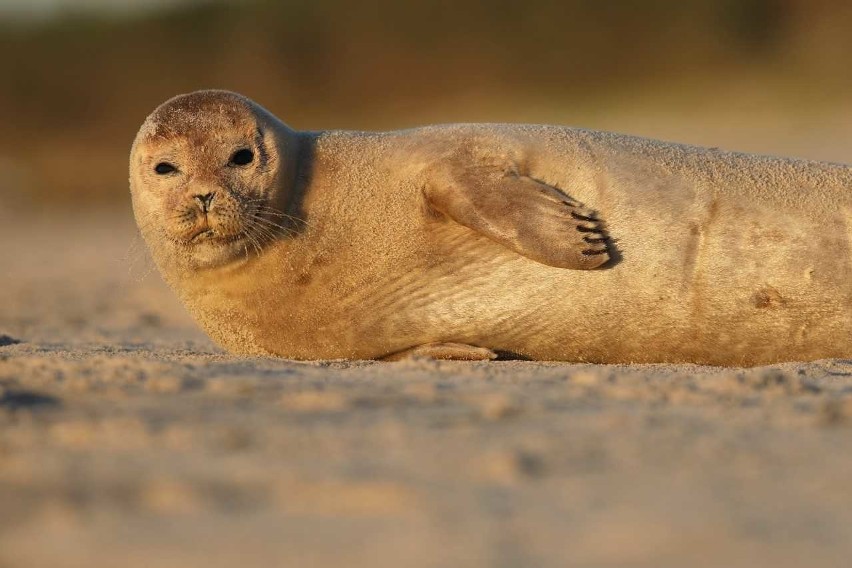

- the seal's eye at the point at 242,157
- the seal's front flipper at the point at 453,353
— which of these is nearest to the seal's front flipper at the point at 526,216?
the seal's front flipper at the point at 453,353

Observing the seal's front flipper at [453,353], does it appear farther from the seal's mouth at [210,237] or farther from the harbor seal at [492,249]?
the seal's mouth at [210,237]

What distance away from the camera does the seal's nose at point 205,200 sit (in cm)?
448

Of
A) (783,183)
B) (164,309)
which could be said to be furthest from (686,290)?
(164,309)

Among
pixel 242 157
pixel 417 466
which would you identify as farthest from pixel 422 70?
pixel 417 466

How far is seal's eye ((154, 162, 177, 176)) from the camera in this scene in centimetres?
462

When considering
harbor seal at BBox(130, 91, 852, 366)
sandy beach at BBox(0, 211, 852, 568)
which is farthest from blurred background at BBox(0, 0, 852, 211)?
sandy beach at BBox(0, 211, 852, 568)

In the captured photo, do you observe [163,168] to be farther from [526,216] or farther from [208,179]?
[526,216]

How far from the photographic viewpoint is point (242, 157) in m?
4.69

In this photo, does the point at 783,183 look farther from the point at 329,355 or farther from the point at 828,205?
the point at 329,355

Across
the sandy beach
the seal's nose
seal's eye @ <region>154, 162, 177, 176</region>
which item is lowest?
the sandy beach

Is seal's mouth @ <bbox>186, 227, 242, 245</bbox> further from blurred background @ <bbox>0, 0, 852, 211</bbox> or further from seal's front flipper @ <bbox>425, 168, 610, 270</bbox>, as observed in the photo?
blurred background @ <bbox>0, 0, 852, 211</bbox>

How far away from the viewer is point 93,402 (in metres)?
3.20

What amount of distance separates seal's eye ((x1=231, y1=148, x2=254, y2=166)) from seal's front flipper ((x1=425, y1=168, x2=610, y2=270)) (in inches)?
27.5

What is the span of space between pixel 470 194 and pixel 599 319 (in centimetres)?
63
